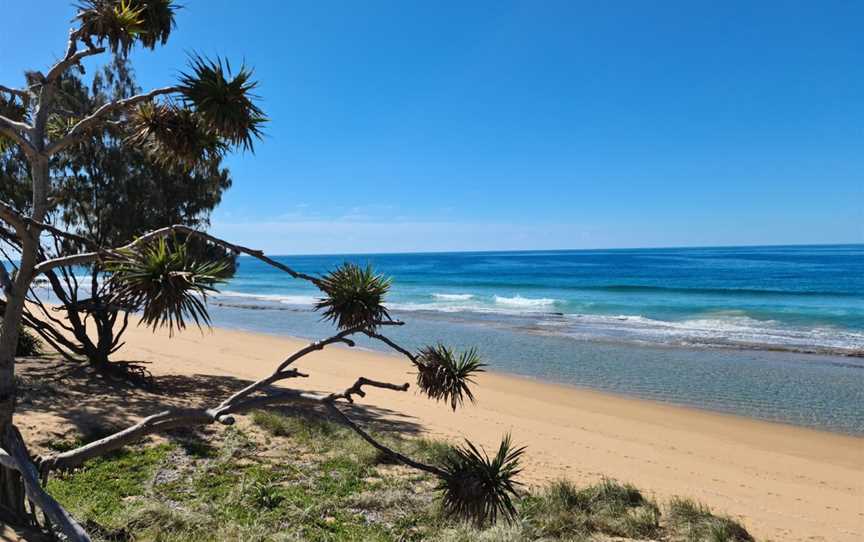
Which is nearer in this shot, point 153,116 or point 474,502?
point 474,502

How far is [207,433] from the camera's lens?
27.6ft

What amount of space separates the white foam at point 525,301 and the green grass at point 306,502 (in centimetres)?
3311

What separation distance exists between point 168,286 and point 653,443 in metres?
10.2

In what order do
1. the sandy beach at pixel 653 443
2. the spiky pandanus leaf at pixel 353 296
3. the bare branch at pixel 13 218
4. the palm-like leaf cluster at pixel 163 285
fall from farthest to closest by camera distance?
1. the sandy beach at pixel 653 443
2. the spiky pandanus leaf at pixel 353 296
3. the bare branch at pixel 13 218
4. the palm-like leaf cluster at pixel 163 285

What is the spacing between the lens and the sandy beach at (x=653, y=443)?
7.77 m

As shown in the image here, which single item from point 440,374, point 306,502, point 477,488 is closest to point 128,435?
point 440,374

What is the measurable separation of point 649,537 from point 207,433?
20.2ft

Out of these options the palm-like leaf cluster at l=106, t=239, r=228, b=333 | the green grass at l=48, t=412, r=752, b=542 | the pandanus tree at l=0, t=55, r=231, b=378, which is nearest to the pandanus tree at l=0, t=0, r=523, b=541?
the palm-like leaf cluster at l=106, t=239, r=228, b=333

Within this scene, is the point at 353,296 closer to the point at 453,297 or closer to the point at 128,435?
the point at 128,435

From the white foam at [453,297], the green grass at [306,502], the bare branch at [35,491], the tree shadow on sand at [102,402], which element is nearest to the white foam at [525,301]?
the white foam at [453,297]

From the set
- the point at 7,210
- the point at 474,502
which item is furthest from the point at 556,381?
the point at 7,210

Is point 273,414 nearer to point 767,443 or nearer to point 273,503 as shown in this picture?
point 273,503

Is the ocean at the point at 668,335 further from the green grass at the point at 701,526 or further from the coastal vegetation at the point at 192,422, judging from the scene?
the green grass at the point at 701,526

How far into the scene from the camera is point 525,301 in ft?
140
